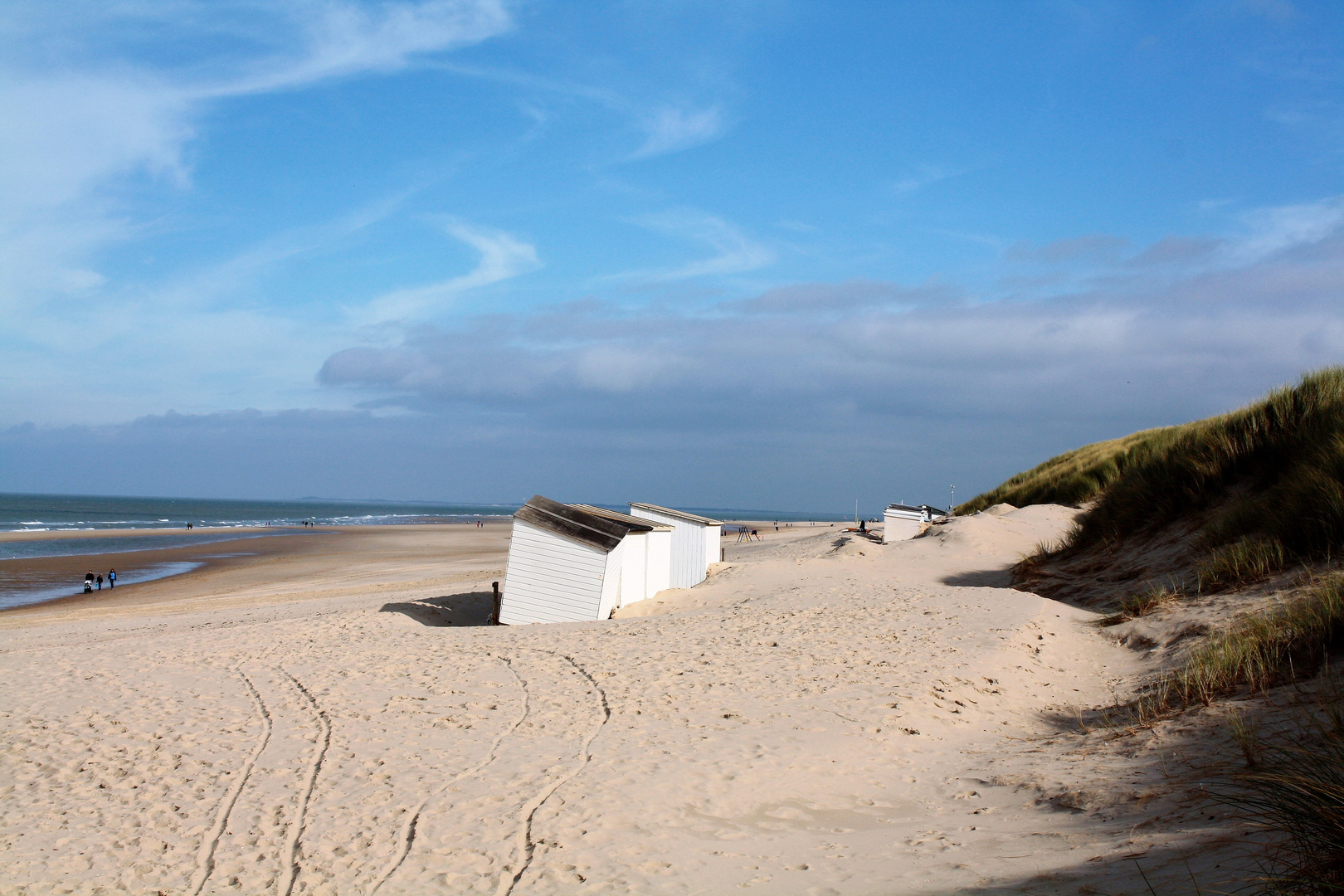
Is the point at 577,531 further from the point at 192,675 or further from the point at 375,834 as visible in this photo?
the point at 375,834

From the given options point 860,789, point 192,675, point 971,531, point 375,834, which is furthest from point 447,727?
point 971,531

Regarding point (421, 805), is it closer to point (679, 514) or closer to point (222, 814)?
point (222, 814)

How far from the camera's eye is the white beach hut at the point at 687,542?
70.6 feet

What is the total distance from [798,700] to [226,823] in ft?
17.2

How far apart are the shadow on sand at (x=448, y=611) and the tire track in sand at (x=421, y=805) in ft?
27.9

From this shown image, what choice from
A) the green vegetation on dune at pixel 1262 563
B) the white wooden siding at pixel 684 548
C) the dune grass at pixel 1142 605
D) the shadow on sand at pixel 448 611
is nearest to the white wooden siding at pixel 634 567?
the white wooden siding at pixel 684 548

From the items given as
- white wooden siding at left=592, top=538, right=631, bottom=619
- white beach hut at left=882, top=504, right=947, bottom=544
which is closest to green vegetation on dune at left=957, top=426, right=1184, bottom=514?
white beach hut at left=882, top=504, right=947, bottom=544

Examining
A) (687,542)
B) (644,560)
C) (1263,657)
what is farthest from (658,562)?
(1263,657)

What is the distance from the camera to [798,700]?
8.55 metres

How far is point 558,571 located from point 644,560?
2.89 m

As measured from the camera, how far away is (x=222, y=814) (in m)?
6.43

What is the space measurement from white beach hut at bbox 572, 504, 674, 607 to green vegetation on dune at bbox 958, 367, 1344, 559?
8740 millimetres

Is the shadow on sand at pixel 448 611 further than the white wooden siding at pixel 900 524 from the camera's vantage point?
No

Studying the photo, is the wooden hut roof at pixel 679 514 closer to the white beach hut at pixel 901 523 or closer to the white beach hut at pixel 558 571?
the white beach hut at pixel 558 571
